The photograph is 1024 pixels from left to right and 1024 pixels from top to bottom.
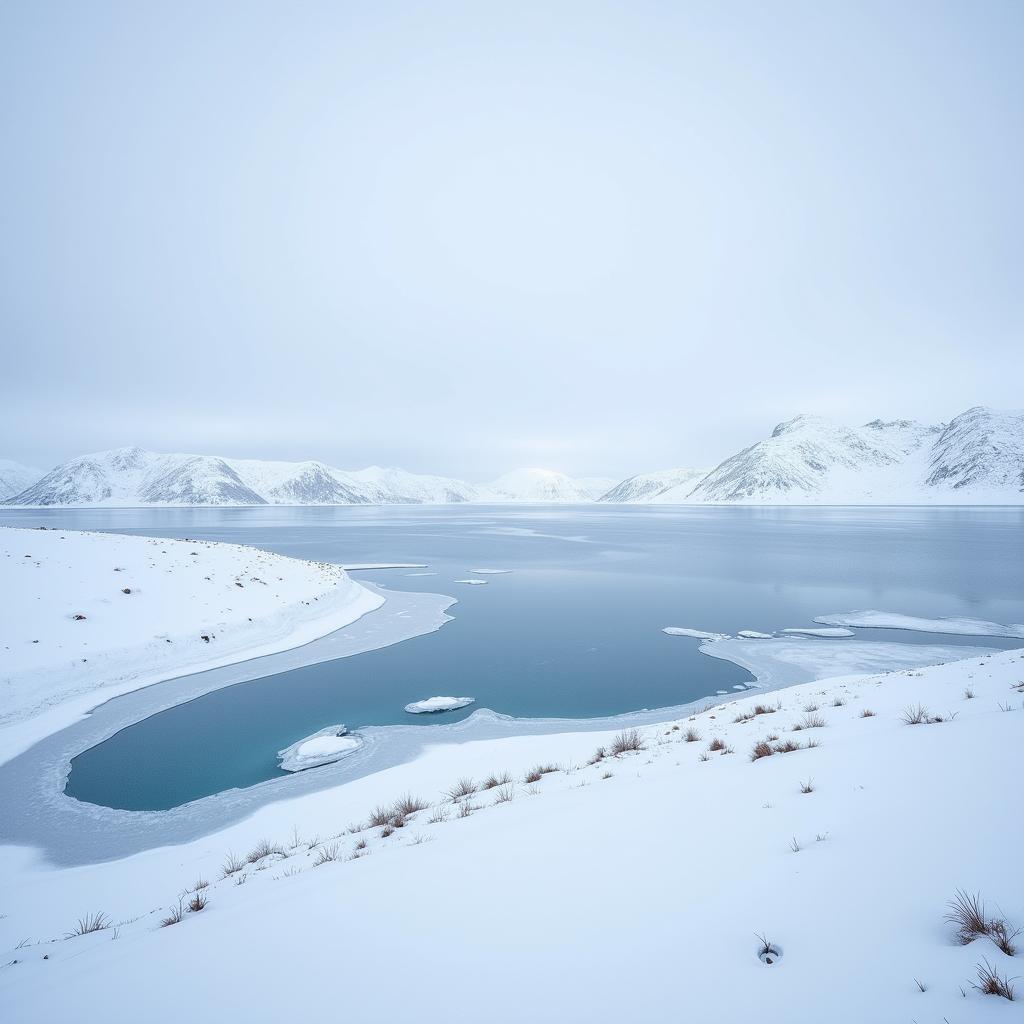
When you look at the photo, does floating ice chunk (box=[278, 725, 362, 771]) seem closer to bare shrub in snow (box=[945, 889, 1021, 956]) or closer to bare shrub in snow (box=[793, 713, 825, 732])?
bare shrub in snow (box=[793, 713, 825, 732])

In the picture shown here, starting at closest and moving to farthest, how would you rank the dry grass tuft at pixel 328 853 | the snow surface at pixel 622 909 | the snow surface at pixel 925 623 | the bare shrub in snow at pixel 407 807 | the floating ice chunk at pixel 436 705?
the snow surface at pixel 622 909, the dry grass tuft at pixel 328 853, the bare shrub in snow at pixel 407 807, the floating ice chunk at pixel 436 705, the snow surface at pixel 925 623

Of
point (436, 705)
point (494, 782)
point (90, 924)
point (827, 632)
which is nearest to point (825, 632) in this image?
point (827, 632)

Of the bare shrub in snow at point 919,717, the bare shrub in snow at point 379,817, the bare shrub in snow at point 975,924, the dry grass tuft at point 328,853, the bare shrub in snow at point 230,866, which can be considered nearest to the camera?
the bare shrub in snow at point 975,924

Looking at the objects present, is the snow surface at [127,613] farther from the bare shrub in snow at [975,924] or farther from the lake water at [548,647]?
the bare shrub in snow at [975,924]

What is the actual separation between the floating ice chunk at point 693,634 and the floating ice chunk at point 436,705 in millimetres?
11797

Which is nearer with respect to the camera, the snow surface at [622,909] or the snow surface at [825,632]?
the snow surface at [622,909]

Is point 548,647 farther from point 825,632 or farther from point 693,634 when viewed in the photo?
point 825,632

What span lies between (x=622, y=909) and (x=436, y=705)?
1284 cm

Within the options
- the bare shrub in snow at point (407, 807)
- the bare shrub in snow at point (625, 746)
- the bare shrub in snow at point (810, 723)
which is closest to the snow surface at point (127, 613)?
the bare shrub in snow at point (407, 807)

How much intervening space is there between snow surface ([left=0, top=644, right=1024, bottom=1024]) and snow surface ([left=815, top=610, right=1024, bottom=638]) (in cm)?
2043

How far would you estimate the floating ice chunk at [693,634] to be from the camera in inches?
934

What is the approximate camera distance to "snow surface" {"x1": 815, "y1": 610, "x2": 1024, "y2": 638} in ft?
77.9

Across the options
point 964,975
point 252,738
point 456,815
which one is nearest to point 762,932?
point 964,975

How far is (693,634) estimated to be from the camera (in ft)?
79.6
